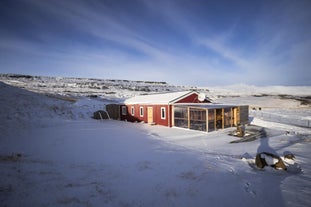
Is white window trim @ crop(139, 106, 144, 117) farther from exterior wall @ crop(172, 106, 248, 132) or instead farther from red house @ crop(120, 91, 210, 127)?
exterior wall @ crop(172, 106, 248, 132)

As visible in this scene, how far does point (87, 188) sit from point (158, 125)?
14795 millimetres

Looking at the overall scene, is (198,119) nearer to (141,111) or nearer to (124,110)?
(141,111)

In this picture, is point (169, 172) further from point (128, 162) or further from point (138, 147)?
point (138, 147)

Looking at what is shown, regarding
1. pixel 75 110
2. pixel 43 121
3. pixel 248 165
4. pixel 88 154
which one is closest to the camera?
pixel 248 165

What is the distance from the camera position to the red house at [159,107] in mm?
18844

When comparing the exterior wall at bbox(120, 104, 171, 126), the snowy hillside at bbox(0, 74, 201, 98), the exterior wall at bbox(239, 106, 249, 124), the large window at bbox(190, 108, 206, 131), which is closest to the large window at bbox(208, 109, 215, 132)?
the large window at bbox(190, 108, 206, 131)

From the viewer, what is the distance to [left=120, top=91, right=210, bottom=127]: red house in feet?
61.8

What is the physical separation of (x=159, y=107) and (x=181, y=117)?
3104 millimetres

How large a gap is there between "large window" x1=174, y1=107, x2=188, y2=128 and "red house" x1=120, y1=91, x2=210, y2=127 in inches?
22.3

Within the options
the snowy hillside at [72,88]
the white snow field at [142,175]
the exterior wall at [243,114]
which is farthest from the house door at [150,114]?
the snowy hillside at [72,88]

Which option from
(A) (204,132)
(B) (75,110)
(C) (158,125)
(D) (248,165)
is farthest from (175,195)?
(B) (75,110)

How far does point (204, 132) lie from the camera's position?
52.0 ft

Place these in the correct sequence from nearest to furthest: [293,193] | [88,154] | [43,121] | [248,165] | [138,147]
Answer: [293,193] < [248,165] < [88,154] < [138,147] < [43,121]

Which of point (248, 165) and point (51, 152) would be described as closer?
point (248, 165)
